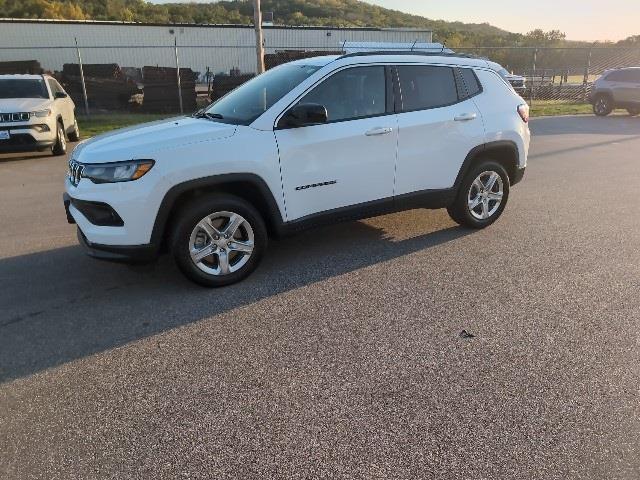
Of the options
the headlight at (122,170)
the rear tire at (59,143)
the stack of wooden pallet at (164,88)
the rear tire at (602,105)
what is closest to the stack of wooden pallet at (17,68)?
the stack of wooden pallet at (164,88)

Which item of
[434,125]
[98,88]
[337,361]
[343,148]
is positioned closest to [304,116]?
[343,148]

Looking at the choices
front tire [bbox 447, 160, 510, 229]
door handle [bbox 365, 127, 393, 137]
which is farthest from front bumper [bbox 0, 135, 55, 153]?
front tire [bbox 447, 160, 510, 229]

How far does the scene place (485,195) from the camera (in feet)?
18.6

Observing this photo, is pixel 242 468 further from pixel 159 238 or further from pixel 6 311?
pixel 6 311

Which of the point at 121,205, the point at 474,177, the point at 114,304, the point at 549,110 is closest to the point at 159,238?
the point at 121,205

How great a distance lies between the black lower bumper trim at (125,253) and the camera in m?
3.96

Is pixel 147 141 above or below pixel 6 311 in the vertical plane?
above

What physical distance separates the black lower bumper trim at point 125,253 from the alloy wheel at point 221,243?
0.31 metres

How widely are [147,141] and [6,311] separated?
5.49 feet

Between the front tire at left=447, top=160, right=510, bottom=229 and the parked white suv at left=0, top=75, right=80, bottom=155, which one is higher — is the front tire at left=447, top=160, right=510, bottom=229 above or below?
below

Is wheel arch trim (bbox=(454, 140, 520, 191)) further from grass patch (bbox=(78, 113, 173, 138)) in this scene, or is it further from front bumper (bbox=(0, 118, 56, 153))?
grass patch (bbox=(78, 113, 173, 138))

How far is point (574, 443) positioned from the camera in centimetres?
249

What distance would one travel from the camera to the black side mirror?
415cm

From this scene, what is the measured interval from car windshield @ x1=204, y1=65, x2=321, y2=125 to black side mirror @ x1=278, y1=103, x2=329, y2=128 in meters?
0.23
